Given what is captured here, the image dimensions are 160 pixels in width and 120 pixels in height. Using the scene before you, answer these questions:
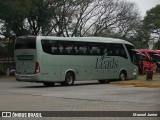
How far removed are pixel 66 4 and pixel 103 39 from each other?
26.2 metres

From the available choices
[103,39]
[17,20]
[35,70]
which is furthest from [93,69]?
[17,20]

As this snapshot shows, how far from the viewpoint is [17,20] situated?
169ft

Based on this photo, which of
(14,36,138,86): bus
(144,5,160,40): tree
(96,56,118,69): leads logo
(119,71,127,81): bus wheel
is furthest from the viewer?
(144,5,160,40): tree

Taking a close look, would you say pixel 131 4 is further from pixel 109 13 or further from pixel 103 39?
pixel 103 39

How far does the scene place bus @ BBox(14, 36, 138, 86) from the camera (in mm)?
27062

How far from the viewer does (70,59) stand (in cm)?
2889

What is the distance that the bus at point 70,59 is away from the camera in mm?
27062

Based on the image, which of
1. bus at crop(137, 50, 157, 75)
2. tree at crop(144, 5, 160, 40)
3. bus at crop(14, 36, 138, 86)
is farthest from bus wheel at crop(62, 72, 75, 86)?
tree at crop(144, 5, 160, 40)

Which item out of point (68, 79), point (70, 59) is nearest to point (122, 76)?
point (68, 79)

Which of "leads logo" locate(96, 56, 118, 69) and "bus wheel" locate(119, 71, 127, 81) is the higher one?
"leads logo" locate(96, 56, 118, 69)

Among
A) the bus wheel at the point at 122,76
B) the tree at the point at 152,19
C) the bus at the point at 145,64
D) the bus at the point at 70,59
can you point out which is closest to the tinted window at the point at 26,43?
the bus at the point at 70,59

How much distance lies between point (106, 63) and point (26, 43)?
7207 millimetres

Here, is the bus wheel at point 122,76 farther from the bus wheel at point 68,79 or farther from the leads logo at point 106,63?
the bus wheel at point 68,79

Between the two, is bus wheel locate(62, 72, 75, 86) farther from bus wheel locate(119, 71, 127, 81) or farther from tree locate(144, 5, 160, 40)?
tree locate(144, 5, 160, 40)
